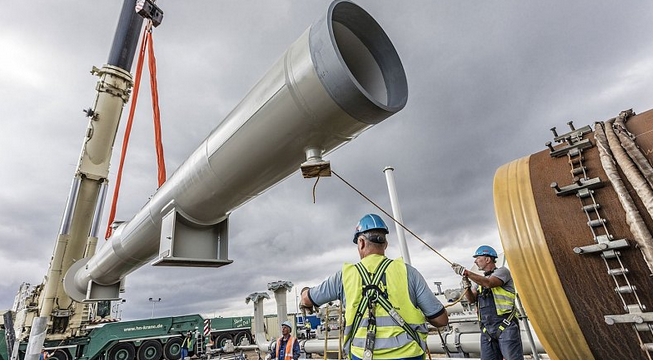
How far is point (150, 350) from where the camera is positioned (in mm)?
14938

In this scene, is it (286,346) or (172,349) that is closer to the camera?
(286,346)

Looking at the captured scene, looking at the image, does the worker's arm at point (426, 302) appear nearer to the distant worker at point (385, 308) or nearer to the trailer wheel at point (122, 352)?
the distant worker at point (385, 308)

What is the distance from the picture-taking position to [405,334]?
2193 mm

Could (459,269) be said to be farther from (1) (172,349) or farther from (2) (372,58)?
(1) (172,349)

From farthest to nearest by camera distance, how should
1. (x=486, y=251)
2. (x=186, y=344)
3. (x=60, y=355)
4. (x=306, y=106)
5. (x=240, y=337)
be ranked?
(x=240, y=337)
(x=186, y=344)
(x=60, y=355)
(x=486, y=251)
(x=306, y=106)

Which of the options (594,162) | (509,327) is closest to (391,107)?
(594,162)

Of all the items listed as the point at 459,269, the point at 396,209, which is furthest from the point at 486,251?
the point at 396,209

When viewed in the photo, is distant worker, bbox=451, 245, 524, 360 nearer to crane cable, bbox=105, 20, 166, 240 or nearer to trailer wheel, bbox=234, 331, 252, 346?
crane cable, bbox=105, 20, 166, 240

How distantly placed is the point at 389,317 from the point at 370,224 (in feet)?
2.26

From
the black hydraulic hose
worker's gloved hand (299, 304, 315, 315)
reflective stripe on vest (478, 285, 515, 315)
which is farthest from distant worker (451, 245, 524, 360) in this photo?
the black hydraulic hose

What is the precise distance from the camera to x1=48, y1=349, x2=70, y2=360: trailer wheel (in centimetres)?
1213

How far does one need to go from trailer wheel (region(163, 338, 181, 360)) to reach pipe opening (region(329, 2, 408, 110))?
1716cm

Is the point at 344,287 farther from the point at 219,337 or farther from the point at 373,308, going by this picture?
the point at 219,337

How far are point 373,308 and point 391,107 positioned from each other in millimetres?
1322
